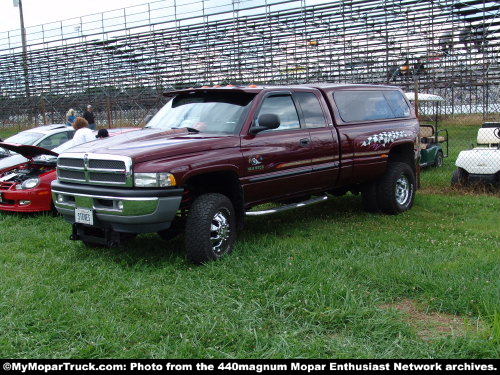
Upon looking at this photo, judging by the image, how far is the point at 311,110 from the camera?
665 centimetres

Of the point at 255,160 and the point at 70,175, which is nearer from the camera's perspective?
the point at 70,175

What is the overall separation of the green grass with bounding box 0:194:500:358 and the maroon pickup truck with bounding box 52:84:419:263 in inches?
17.6

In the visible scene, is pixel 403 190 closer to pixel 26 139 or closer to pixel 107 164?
pixel 107 164

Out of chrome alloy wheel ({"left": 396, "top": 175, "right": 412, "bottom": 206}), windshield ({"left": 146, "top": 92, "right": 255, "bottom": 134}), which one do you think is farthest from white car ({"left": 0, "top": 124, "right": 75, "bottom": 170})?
chrome alloy wheel ({"left": 396, "top": 175, "right": 412, "bottom": 206})

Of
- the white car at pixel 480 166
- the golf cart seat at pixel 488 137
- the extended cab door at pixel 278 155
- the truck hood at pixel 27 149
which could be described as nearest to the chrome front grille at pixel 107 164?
the extended cab door at pixel 278 155

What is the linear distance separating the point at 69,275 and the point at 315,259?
8.12ft

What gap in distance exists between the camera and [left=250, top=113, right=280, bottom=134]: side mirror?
18.6ft

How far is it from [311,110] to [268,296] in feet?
9.97

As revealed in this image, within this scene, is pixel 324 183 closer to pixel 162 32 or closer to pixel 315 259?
pixel 315 259

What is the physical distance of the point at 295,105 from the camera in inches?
255
